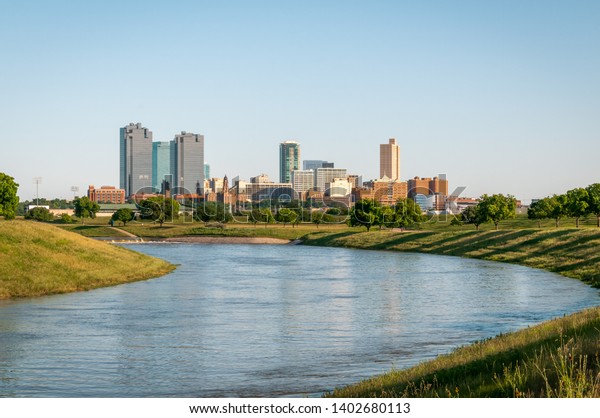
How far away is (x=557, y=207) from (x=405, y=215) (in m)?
35.9

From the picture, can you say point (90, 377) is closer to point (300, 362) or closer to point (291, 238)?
point (300, 362)

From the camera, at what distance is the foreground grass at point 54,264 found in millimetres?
55031

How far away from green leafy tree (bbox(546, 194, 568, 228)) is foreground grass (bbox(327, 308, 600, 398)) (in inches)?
4083

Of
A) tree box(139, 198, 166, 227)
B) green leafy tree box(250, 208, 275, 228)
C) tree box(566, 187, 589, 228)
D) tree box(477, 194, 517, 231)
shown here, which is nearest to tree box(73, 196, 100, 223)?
tree box(139, 198, 166, 227)

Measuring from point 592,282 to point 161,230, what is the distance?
117336 mm

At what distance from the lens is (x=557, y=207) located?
126 meters

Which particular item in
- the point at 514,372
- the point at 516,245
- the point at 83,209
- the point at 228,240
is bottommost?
the point at 228,240

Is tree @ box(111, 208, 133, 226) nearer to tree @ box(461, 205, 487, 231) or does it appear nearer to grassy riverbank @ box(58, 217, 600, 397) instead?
tree @ box(461, 205, 487, 231)

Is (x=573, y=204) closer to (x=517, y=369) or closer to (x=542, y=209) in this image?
(x=542, y=209)

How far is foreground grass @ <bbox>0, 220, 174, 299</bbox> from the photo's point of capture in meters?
55.0

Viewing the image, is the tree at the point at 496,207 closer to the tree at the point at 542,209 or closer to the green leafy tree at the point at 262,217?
the tree at the point at 542,209

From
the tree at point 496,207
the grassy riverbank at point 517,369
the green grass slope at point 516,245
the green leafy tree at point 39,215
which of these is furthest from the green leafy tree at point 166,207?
the grassy riverbank at point 517,369

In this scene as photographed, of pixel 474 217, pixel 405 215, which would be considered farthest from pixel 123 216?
pixel 474 217

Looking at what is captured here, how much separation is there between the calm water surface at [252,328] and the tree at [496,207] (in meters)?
54.2
